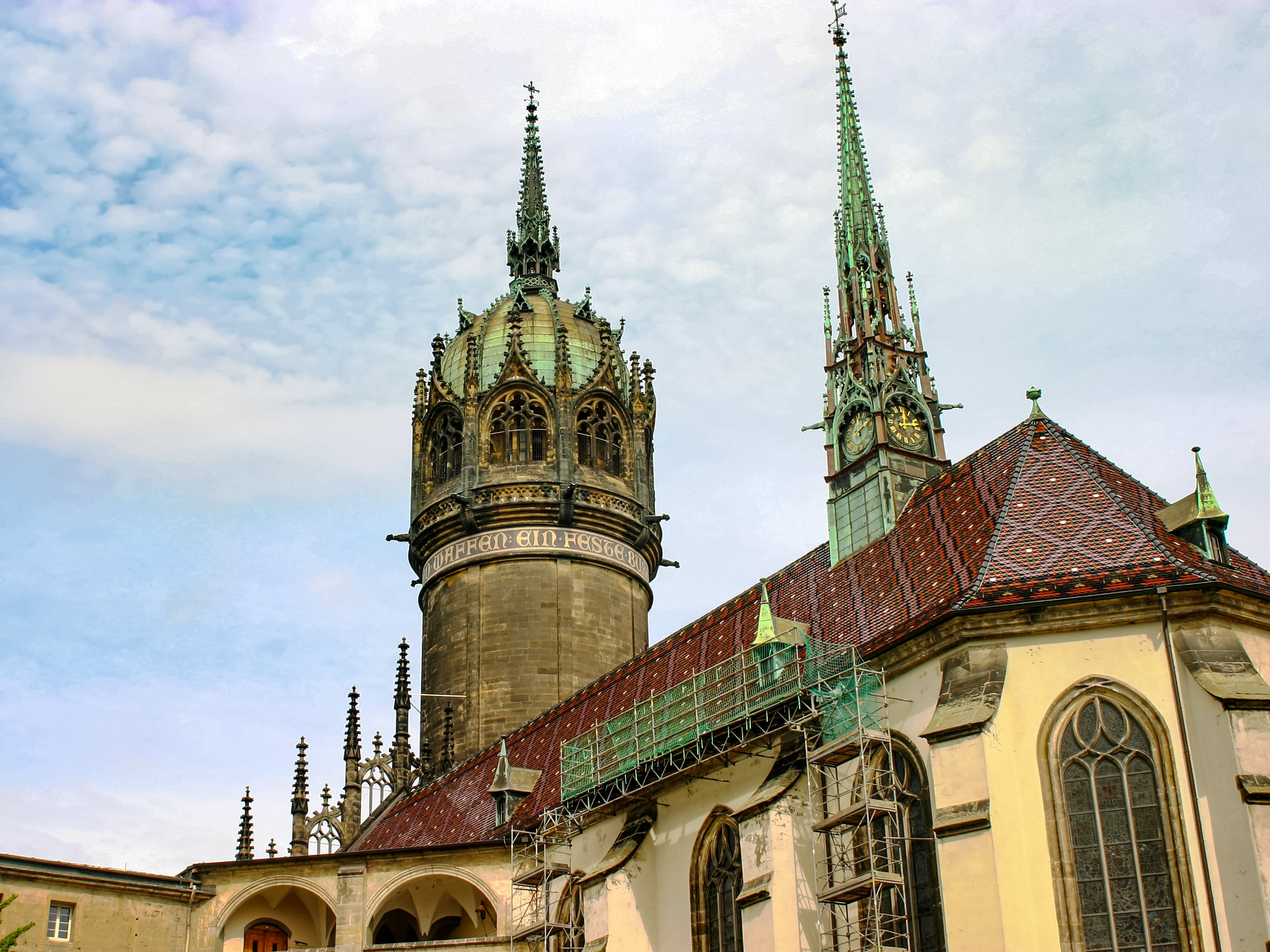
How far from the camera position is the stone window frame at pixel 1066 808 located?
21.4 metres

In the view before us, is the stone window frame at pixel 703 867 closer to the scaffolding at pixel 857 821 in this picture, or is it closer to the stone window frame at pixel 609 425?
the scaffolding at pixel 857 821

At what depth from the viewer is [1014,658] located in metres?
23.7

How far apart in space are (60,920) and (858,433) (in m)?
17.8

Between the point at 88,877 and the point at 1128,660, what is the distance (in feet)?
64.1

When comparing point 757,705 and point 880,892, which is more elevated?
point 757,705

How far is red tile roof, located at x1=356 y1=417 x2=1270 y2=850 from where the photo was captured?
79.3ft

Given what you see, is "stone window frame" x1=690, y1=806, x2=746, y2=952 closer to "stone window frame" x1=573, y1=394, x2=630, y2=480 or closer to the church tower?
the church tower

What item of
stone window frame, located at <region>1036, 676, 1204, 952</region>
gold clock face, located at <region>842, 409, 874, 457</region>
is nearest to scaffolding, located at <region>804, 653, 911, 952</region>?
stone window frame, located at <region>1036, 676, 1204, 952</region>

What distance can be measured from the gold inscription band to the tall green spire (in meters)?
8.91

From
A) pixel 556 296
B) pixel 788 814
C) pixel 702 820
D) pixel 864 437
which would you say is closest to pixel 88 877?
pixel 702 820

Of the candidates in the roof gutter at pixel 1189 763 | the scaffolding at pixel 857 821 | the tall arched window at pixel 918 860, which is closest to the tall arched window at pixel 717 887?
the scaffolding at pixel 857 821

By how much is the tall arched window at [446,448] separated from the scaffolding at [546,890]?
48.7 ft

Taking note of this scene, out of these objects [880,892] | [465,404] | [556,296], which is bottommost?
[880,892]

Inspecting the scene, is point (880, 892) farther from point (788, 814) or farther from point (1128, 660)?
point (1128, 660)
